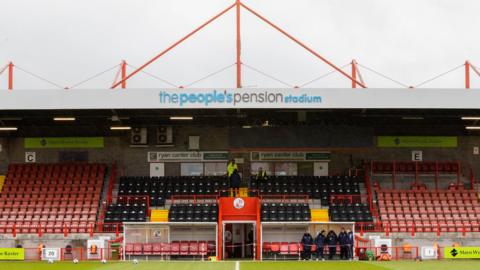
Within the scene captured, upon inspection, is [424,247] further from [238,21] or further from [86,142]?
[86,142]

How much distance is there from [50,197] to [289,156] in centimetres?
1302

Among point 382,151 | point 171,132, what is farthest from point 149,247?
point 382,151

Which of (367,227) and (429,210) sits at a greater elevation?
(429,210)

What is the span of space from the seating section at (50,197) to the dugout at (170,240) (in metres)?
3.10

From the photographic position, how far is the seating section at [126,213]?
40188 millimetres

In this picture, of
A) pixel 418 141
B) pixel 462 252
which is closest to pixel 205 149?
pixel 418 141

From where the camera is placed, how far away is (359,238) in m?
38.5

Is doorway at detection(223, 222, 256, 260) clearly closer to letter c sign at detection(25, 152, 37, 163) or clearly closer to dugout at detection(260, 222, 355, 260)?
dugout at detection(260, 222, 355, 260)

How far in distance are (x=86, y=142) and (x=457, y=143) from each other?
67.9 feet

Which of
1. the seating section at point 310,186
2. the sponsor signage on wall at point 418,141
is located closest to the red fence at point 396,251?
the seating section at point 310,186

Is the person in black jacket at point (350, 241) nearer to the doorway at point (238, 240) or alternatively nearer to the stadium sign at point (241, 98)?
the doorway at point (238, 240)

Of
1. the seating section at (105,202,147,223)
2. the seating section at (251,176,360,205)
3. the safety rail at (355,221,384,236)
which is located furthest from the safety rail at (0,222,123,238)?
the safety rail at (355,221,384,236)

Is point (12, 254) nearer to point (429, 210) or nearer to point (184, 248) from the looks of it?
point (184, 248)

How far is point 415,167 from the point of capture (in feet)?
149
